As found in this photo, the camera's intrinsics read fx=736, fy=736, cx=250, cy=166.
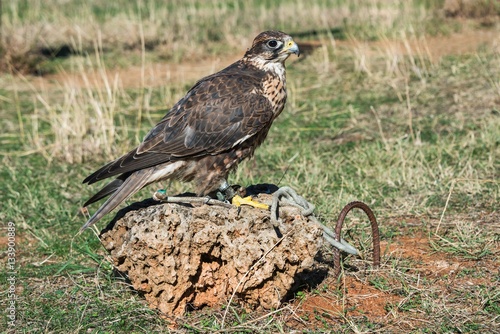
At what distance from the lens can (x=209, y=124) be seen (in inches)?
174

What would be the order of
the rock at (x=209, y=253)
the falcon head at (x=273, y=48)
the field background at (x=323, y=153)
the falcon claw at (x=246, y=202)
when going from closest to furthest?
1. the rock at (x=209, y=253)
2. the field background at (x=323, y=153)
3. the falcon claw at (x=246, y=202)
4. the falcon head at (x=273, y=48)

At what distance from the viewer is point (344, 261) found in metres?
4.32

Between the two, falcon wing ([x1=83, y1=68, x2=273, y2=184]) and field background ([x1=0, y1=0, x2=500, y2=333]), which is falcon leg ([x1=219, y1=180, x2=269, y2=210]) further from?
field background ([x1=0, y1=0, x2=500, y2=333])

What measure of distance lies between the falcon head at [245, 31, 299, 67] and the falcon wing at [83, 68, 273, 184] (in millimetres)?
238

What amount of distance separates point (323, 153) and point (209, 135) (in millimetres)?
2540

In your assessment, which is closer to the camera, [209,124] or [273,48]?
[209,124]

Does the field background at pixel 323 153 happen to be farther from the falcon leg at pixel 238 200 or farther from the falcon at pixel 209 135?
the falcon at pixel 209 135

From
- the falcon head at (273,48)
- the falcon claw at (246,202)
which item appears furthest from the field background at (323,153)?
the falcon head at (273,48)

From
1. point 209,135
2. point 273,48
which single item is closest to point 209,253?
point 209,135

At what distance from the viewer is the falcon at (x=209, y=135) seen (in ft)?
14.3

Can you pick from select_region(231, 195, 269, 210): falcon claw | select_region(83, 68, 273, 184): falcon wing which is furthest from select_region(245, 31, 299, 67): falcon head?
select_region(231, 195, 269, 210): falcon claw

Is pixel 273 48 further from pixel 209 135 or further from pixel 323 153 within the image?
pixel 323 153

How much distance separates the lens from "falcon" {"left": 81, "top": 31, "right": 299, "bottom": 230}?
4.34 meters

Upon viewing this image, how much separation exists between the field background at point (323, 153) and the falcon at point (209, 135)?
2.15ft
